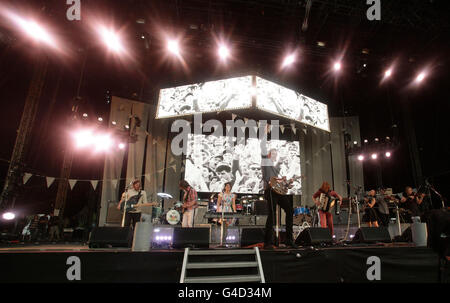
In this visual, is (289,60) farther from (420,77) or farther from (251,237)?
(251,237)

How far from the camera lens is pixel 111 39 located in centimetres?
767

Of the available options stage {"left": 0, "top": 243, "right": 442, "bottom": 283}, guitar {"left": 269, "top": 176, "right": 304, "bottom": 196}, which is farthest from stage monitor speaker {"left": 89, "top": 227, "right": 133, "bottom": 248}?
guitar {"left": 269, "top": 176, "right": 304, "bottom": 196}

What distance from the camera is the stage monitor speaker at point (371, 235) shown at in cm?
477

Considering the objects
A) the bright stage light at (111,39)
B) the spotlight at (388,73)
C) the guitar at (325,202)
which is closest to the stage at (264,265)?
the guitar at (325,202)

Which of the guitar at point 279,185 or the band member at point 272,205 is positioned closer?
the band member at point 272,205

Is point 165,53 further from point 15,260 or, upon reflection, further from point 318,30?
point 15,260

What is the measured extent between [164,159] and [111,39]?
5.09 meters

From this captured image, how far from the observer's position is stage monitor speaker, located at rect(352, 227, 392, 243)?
15.6 ft

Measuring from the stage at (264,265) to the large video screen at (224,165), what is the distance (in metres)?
6.60

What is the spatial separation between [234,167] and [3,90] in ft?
28.0

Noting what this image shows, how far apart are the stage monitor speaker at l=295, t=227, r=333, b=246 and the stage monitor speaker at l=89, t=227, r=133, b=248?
306 centimetres

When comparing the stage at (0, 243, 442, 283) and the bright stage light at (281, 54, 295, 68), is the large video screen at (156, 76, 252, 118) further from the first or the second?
the stage at (0, 243, 442, 283)

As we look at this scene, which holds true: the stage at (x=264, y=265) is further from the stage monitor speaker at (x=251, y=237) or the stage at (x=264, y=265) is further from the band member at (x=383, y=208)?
the band member at (x=383, y=208)
